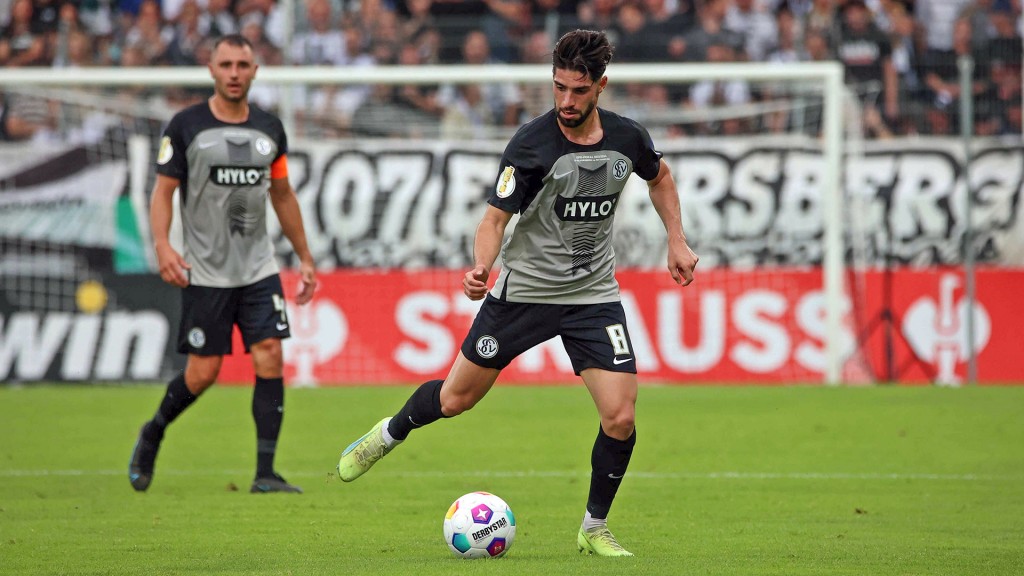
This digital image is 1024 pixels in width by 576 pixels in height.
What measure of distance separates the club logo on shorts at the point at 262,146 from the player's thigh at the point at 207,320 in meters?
0.83

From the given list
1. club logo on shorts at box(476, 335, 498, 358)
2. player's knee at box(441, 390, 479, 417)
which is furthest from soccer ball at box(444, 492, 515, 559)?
club logo on shorts at box(476, 335, 498, 358)

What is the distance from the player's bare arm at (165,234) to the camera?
27.0 ft

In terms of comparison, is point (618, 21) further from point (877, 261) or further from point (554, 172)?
point (554, 172)

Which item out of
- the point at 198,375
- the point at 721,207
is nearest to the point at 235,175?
the point at 198,375

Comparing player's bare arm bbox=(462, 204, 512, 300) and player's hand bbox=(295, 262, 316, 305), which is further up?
player's bare arm bbox=(462, 204, 512, 300)

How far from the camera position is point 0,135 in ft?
54.6

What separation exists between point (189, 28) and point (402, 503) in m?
12.1

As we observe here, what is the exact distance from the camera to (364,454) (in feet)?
22.5

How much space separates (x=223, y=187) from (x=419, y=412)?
2565 mm

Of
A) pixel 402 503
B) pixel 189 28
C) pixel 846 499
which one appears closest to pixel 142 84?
pixel 189 28

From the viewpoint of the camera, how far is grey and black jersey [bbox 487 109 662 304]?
6.30m

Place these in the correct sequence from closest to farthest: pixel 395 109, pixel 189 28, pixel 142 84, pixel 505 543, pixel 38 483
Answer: pixel 505 543 → pixel 38 483 → pixel 142 84 → pixel 395 109 → pixel 189 28

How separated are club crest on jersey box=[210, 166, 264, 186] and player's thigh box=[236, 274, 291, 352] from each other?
59cm

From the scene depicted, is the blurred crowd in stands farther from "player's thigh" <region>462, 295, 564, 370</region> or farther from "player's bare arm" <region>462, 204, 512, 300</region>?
"player's bare arm" <region>462, 204, 512, 300</region>
